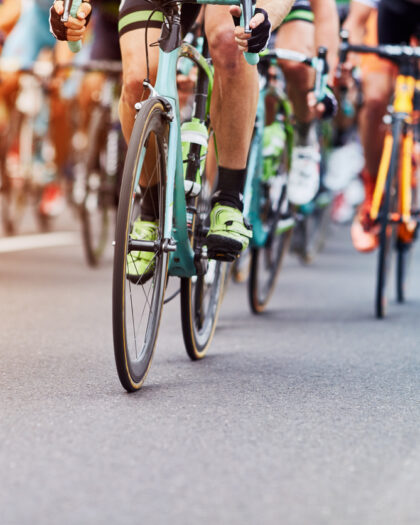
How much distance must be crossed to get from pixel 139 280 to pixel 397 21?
11.6ft

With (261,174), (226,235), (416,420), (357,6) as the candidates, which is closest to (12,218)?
(357,6)

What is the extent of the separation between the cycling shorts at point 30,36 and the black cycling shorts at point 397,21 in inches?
142

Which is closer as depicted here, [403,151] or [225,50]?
[225,50]

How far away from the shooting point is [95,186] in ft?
23.4

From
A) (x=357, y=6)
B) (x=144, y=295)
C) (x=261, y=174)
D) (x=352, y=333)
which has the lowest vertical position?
(x=352, y=333)

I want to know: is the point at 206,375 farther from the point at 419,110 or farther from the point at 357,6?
the point at 357,6

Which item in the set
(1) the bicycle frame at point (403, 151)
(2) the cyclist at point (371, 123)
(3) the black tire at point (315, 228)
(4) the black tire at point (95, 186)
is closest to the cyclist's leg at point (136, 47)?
(1) the bicycle frame at point (403, 151)

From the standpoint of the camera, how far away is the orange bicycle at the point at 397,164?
5520 mm

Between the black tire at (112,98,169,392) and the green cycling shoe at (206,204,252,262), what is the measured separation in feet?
1.04

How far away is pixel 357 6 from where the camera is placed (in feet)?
21.6

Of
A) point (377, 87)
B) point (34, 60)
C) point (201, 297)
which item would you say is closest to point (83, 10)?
point (201, 297)

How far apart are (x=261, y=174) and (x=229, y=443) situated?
2.55 meters

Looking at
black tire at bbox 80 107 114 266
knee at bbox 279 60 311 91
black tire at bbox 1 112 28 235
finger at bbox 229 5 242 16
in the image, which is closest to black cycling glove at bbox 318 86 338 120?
knee at bbox 279 60 311 91

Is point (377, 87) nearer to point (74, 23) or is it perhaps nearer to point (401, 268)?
point (401, 268)
